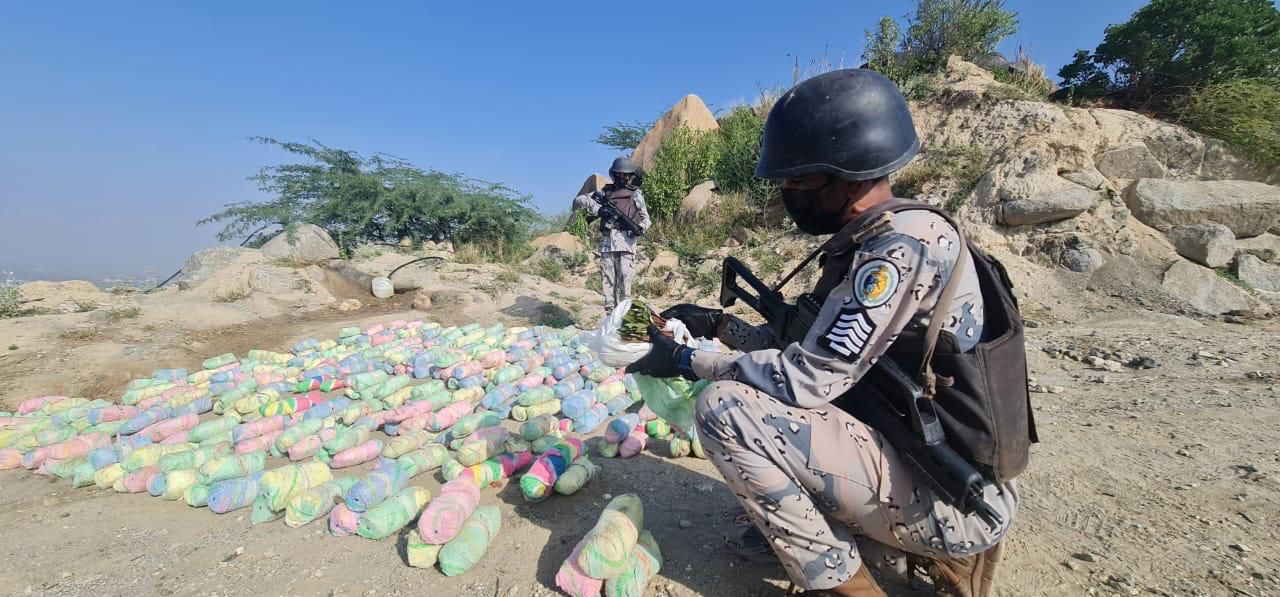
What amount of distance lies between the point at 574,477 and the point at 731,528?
2.67ft

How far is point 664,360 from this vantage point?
1.96 meters

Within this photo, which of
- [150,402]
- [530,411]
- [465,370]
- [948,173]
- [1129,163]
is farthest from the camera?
[948,173]

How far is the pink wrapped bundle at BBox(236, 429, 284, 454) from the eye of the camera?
3.31 metres

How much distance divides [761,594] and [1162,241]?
9.56 metres

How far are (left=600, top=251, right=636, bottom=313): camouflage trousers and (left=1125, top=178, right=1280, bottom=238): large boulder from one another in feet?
26.7

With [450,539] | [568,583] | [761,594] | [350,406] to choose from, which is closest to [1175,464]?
[761,594]

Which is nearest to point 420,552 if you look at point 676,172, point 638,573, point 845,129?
point 638,573

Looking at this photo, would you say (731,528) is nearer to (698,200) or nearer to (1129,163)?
(698,200)

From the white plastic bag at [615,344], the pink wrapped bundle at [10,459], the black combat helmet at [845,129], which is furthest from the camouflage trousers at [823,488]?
the pink wrapped bundle at [10,459]

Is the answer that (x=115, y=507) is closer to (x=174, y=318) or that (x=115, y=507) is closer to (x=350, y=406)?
(x=350, y=406)

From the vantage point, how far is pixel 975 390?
145 cm

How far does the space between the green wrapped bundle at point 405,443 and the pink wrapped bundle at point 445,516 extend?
109cm

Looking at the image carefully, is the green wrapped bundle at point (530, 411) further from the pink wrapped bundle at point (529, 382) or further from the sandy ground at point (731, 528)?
the sandy ground at point (731, 528)

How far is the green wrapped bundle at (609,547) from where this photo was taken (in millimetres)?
1873
